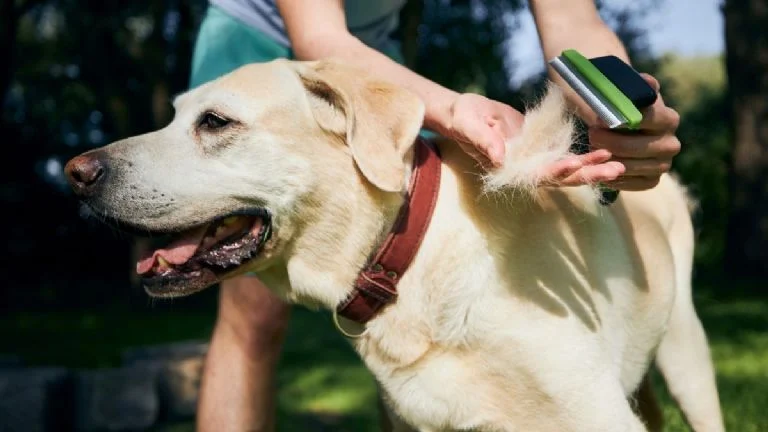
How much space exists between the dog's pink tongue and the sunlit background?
2.40m

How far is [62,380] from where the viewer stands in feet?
16.5

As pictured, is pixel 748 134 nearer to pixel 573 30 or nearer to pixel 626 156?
pixel 573 30

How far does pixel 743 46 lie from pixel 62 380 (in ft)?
29.5

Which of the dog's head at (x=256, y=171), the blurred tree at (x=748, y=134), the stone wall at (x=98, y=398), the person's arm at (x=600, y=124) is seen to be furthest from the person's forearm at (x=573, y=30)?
the blurred tree at (x=748, y=134)

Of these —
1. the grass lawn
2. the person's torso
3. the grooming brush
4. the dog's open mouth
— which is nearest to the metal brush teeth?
the grooming brush

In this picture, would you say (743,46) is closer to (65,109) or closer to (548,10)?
(548,10)

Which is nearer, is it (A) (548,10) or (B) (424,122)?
(B) (424,122)

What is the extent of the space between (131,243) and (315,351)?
7.36 m

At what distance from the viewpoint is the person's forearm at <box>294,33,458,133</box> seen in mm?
2311

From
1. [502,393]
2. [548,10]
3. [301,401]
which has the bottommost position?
[301,401]

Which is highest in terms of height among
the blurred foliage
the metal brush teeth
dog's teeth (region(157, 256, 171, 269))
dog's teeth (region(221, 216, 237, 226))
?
the metal brush teeth

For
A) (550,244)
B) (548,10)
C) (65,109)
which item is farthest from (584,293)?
(65,109)

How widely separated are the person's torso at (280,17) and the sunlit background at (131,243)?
2149mm

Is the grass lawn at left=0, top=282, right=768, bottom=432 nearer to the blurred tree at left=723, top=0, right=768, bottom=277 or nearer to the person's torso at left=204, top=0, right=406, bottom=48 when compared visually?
the blurred tree at left=723, top=0, right=768, bottom=277
